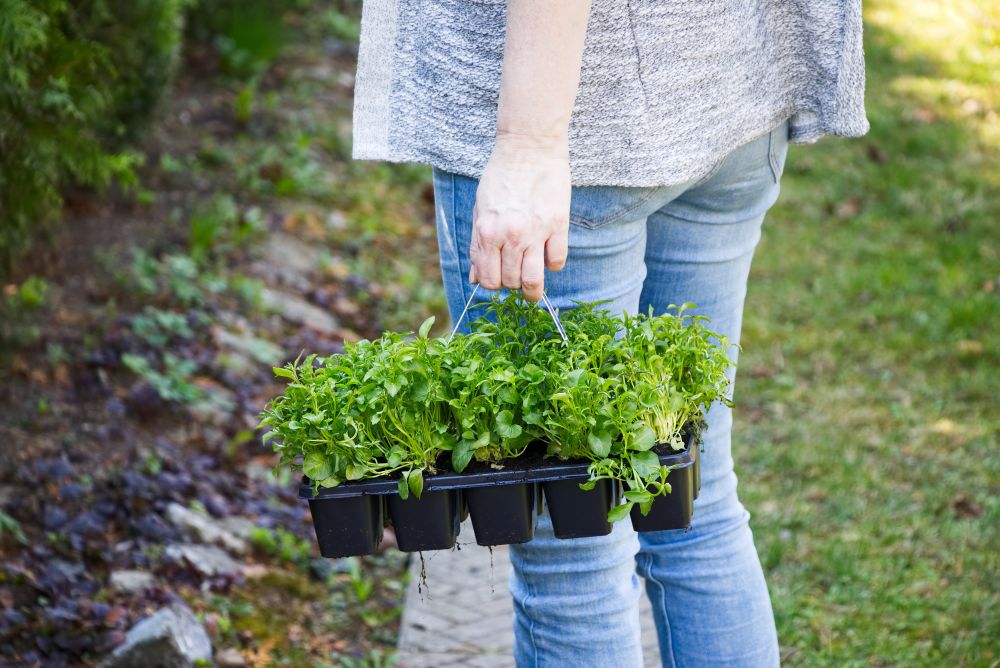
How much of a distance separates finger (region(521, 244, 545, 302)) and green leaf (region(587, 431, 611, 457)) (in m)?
0.21

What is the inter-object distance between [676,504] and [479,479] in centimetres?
29

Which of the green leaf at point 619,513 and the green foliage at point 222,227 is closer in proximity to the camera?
the green leaf at point 619,513

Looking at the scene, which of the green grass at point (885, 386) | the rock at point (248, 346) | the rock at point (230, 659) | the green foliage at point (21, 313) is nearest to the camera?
the rock at point (230, 659)

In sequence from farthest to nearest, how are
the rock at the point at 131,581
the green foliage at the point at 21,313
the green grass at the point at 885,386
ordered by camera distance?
the green foliage at the point at 21,313, the green grass at the point at 885,386, the rock at the point at 131,581

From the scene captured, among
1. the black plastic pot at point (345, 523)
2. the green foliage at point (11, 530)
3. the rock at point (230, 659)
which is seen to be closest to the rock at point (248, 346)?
the green foliage at point (11, 530)

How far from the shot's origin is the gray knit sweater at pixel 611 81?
1467mm

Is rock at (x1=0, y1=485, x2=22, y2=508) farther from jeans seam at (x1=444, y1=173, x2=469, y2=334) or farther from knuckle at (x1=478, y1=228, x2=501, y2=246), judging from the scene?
knuckle at (x1=478, y1=228, x2=501, y2=246)

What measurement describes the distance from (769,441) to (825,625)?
3.66 ft

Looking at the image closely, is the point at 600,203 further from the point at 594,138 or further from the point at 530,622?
the point at 530,622

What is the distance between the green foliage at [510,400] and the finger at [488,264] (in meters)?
0.13

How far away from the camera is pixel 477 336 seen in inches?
61.6

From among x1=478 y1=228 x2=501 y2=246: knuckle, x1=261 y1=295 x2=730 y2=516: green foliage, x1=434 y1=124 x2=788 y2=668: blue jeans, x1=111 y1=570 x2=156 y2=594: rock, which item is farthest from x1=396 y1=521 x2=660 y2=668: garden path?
x1=478 y1=228 x2=501 y2=246: knuckle

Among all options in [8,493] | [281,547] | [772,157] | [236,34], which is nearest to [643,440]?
[772,157]

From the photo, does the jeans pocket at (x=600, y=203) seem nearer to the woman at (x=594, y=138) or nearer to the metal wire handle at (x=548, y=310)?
the woman at (x=594, y=138)
